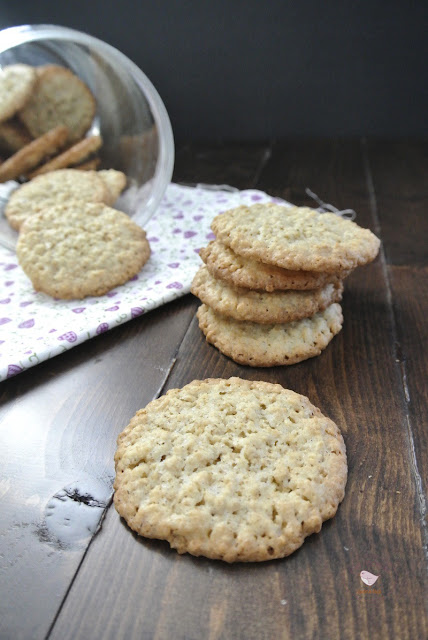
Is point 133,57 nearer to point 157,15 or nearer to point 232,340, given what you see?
point 157,15

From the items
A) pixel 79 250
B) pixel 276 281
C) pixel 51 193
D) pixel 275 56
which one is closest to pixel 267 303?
pixel 276 281

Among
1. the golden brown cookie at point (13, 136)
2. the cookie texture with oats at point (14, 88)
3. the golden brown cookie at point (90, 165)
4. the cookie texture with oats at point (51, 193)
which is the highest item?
the cookie texture with oats at point (14, 88)

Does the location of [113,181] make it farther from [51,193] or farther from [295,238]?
[295,238]

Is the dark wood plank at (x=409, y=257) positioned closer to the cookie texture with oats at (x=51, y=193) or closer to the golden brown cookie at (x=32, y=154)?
the cookie texture with oats at (x=51, y=193)

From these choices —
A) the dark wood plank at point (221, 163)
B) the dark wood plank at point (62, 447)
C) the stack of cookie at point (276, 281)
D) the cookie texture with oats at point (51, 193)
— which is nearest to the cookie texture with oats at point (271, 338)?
the stack of cookie at point (276, 281)

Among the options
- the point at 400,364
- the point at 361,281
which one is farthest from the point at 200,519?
the point at 361,281
